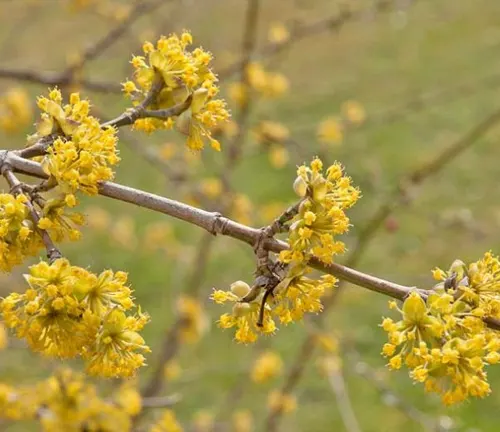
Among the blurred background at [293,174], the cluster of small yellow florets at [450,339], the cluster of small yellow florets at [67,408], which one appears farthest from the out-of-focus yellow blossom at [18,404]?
the cluster of small yellow florets at [450,339]

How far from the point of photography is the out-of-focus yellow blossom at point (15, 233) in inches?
37.5

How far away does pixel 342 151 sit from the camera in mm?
4785

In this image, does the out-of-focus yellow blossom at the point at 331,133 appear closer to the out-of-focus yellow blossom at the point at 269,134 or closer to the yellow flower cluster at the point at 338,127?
the yellow flower cluster at the point at 338,127

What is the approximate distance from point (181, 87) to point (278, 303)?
39cm

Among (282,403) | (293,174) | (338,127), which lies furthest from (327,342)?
(293,174)

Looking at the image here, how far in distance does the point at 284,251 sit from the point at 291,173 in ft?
13.1

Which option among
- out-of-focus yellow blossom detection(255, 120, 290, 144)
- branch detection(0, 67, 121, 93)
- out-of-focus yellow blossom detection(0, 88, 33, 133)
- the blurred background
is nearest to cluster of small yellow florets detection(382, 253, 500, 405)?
the blurred background

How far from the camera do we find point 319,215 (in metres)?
0.95

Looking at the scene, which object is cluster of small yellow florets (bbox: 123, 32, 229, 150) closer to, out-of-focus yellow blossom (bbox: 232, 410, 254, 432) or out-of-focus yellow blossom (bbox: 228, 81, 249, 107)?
out-of-focus yellow blossom (bbox: 228, 81, 249, 107)

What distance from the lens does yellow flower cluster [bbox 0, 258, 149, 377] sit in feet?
3.08

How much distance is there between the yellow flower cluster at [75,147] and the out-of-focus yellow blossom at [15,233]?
60 millimetres

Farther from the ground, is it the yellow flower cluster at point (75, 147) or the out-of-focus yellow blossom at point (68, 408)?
the yellow flower cluster at point (75, 147)

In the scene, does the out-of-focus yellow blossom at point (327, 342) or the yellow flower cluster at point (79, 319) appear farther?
the out-of-focus yellow blossom at point (327, 342)

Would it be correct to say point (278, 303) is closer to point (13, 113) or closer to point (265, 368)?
point (265, 368)
